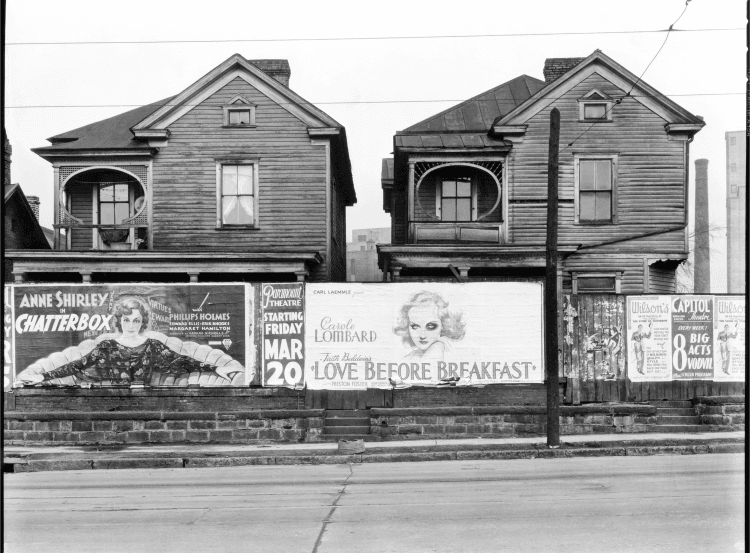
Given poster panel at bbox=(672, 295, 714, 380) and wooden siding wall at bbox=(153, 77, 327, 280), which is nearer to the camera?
poster panel at bbox=(672, 295, 714, 380)

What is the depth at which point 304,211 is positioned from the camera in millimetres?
23359

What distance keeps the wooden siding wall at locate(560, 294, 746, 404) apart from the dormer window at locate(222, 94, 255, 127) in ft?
35.6

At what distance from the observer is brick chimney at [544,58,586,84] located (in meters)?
25.5

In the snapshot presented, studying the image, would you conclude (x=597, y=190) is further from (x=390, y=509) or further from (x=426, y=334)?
(x=390, y=509)

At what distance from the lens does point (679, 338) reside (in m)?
17.5

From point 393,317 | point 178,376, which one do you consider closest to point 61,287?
point 178,376

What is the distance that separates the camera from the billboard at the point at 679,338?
17484mm

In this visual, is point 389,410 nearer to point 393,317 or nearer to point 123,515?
point 393,317

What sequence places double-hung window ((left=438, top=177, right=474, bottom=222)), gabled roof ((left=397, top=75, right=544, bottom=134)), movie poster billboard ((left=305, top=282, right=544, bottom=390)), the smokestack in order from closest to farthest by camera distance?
the smokestack < movie poster billboard ((left=305, top=282, right=544, bottom=390)) < gabled roof ((left=397, top=75, right=544, bottom=134)) < double-hung window ((left=438, top=177, right=474, bottom=222))

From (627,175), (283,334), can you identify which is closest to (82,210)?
(283,334)

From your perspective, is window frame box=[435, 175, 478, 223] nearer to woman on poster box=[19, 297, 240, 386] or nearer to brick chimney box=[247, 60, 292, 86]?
brick chimney box=[247, 60, 292, 86]

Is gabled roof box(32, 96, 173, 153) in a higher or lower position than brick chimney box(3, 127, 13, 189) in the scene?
higher

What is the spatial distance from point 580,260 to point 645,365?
649 centimetres

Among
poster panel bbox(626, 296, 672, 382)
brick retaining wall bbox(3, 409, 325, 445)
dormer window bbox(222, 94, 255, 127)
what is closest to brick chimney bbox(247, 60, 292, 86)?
dormer window bbox(222, 94, 255, 127)
